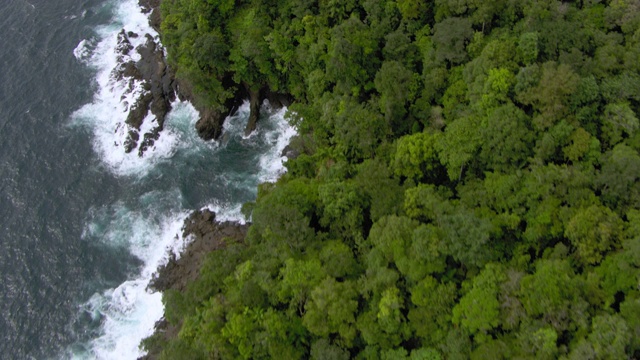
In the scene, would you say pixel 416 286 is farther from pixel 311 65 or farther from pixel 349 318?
pixel 311 65

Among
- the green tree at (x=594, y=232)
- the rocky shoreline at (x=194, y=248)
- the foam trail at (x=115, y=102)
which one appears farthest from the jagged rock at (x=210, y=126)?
the green tree at (x=594, y=232)

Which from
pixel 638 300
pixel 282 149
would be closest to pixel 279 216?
pixel 282 149

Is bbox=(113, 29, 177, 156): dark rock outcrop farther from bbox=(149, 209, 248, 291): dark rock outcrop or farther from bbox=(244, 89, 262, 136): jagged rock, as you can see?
bbox=(149, 209, 248, 291): dark rock outcrop

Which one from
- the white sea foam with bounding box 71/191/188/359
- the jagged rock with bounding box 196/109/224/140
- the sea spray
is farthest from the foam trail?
the white sea foam with bounding box 71/191/188/359

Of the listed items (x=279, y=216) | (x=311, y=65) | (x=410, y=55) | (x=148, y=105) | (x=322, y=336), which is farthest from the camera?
(x=148, y=105)

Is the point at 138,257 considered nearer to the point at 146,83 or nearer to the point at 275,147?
the point at 275,147
